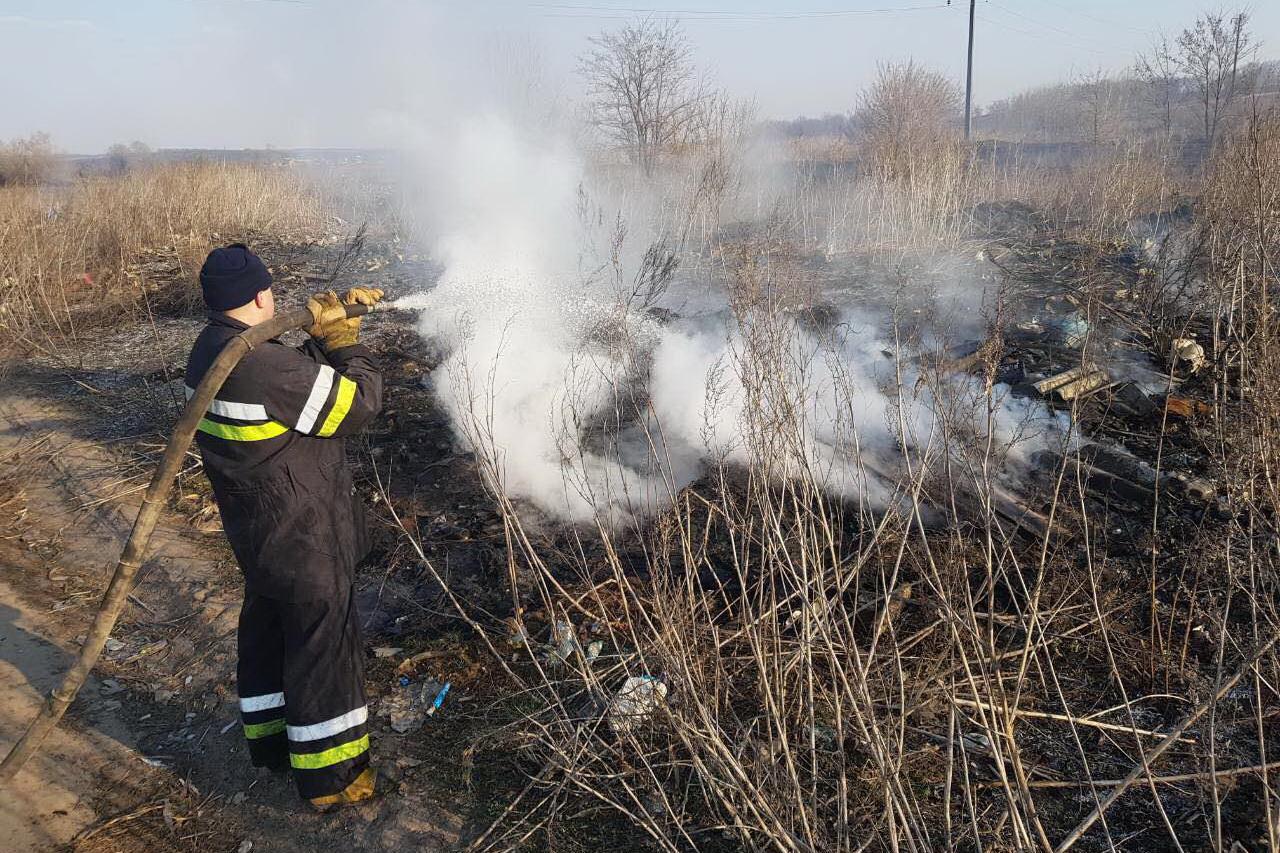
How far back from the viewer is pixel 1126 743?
317 cm

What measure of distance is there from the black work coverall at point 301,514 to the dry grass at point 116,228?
711cm

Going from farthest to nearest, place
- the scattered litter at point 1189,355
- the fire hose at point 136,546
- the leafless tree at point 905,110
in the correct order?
the leafless tree at point 905,110, the scattered litter at point 1189,355, the fire hose at point 136,546

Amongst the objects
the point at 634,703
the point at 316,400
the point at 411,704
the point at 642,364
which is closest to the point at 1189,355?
the point at 642,364

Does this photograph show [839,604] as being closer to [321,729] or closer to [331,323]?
[321,729]

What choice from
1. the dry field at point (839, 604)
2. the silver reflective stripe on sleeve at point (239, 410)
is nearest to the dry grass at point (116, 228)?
the dry field at point (839, 604)

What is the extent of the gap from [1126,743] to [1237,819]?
42 centimetres

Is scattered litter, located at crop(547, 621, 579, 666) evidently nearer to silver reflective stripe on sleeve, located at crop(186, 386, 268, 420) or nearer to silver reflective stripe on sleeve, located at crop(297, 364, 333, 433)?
silver reflective stripe on sleeve, located at crop(297, 364, 333, 433)

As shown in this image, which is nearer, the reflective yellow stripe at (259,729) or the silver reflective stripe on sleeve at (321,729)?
the silver reflective stripe on sleeve at (321,729)

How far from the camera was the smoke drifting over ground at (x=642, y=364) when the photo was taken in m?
3.25

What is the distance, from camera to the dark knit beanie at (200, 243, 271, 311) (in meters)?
2.81

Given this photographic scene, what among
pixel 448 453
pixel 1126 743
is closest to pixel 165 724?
pixel 448 453

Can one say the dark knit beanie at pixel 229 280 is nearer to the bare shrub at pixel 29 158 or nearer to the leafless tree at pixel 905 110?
the leafless tree at pixel 905 110

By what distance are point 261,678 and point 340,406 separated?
123cm

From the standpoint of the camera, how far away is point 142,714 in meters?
3.58
